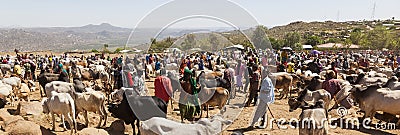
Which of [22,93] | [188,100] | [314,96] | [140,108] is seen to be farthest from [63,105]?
[314,96]

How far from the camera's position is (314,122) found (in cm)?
616

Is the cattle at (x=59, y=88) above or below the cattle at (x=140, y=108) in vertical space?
above

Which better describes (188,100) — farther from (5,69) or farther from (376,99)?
(5,69)

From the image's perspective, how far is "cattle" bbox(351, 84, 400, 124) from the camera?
9094mm

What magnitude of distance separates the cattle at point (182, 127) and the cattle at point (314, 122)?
1.55m

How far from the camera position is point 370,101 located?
9.53 m

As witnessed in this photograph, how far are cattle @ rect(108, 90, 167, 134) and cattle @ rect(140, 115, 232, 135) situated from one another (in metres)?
1.54

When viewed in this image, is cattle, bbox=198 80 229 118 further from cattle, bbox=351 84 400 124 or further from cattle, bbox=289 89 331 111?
cattle, bbox=351 84 400 124

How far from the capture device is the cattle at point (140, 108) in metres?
7.90

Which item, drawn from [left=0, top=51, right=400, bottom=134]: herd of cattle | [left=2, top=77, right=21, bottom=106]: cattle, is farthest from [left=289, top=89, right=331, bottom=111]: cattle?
[left=2, top=77, right=21, bottom=106]: cattle

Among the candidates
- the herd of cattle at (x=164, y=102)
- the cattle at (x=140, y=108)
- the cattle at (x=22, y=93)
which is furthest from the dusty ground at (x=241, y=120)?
the cattle at (x=22, y=93)

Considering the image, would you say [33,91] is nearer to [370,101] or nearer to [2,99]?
[2,99]

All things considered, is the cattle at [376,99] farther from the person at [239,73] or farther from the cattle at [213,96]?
the person at [239,73]

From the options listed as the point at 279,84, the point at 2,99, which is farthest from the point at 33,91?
the point at 279,84
